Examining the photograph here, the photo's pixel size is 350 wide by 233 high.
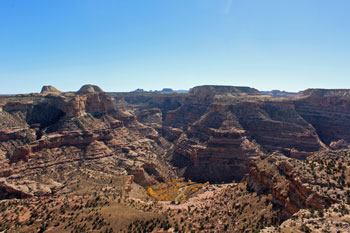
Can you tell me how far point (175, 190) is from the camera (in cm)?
7431

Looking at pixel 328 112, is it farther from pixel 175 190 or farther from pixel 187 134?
pixel 175 190

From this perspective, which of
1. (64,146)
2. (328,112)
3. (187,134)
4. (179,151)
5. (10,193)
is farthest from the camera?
(328,112)

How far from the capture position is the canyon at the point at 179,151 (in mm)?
38281

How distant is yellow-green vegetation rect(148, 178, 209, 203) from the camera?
6734 centimetres

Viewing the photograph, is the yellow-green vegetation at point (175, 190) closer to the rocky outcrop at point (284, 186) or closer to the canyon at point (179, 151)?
the canyon at point (179, 151)

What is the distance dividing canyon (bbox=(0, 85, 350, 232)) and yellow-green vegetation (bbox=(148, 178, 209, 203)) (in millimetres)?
3243

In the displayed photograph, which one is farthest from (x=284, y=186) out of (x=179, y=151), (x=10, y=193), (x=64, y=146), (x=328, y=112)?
(x=328, y=112)

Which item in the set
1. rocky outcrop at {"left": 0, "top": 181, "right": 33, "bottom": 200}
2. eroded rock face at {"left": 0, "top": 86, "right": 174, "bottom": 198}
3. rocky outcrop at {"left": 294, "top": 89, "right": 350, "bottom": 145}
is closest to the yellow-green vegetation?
eroded rock face at {"left": 0, "top": 86, "right": 174, "bottom": 198}

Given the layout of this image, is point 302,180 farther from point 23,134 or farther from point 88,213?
point 23,134

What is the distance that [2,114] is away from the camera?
79.8 metres

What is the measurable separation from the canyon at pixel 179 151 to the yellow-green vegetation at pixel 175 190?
3243 mm

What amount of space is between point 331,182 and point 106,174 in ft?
178

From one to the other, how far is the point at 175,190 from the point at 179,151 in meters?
27.6

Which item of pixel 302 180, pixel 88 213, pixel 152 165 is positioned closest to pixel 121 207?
pixel 88 213
